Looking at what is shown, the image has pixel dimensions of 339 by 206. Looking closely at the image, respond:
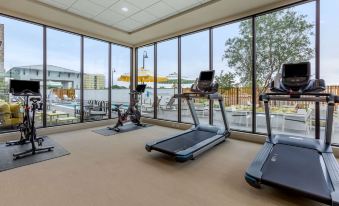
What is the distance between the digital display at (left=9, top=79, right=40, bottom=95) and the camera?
148 inches

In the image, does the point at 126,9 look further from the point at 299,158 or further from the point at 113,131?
the point at 299,158

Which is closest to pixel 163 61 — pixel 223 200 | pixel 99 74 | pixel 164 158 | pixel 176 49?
pixel 176 49

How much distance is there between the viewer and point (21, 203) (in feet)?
6.64

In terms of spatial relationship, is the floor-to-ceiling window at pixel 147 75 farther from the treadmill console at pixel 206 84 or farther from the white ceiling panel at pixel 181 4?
the treadmill console at pixel 206 84

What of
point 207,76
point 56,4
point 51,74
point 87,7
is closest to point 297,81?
point 207,76

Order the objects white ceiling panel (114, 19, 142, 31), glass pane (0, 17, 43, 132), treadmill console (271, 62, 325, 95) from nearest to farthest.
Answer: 1. treadmill console (271, 62, 325, 95)
2. glass pane (0, 17, 43, 132)
3. white ceiling panel (114, 19, 142, 31)

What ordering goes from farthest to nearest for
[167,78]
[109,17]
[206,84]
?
[167,78]
[109,17]
[206,84]

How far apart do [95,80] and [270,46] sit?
5.51 metres

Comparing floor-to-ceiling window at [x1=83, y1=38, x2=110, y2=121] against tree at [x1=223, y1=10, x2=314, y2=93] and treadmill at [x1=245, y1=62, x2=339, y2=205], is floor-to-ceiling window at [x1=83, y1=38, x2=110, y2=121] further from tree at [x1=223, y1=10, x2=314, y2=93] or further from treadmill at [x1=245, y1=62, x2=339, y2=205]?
treadmill at [x1=245, y1=62, x2=339, y2=205]

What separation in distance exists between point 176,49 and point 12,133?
5162 mm

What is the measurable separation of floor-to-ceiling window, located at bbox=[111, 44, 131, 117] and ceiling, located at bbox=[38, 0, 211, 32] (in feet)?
5.92

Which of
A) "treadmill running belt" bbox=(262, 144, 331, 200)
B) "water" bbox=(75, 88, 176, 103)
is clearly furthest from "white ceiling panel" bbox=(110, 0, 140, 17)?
"treadmill running belt" bbox=(262, 144, 331, 200)

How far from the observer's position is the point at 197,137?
4.12 meters

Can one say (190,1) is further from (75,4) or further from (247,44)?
(75,4)
